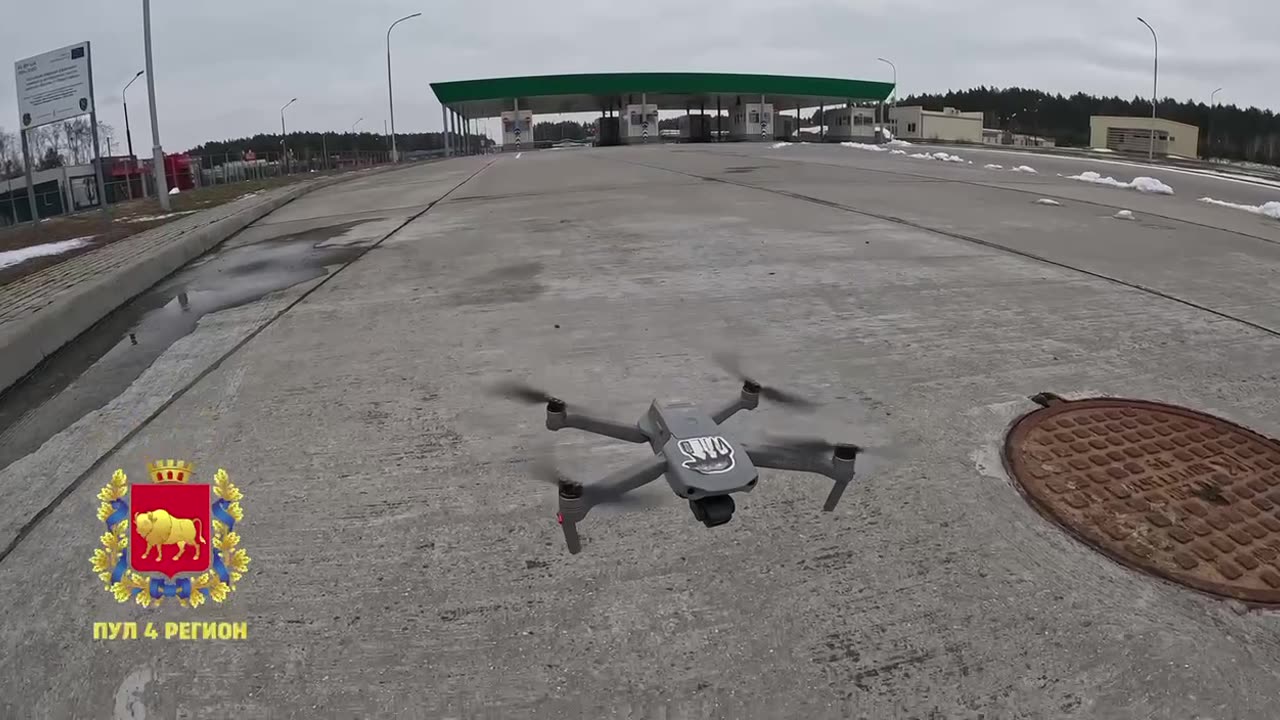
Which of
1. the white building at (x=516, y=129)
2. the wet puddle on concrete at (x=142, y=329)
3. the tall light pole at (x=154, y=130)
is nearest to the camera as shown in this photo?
the wet puddle on concrete at (x=142, y=329)

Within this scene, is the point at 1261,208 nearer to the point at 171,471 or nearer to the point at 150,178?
the point at 171,471

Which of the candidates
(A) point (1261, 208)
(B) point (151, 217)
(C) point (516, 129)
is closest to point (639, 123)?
(C) point (516, 129)

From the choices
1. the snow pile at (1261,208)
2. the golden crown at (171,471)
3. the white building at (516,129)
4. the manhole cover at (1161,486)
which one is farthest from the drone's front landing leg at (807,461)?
the white building at (516,129)

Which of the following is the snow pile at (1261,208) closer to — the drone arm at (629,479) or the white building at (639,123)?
the drone arm at (629,479)

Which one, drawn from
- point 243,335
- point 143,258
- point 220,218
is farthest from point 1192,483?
point 220,218

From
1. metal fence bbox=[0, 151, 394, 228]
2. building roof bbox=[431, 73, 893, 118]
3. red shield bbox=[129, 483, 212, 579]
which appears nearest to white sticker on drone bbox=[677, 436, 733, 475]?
red shield bbox=[129, 483, 212, 579]

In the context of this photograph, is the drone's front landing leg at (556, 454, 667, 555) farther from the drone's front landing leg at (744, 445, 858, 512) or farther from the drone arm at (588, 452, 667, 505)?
the drone's front landing leg at (744, 445, 858, 512)

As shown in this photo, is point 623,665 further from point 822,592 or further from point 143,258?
point 143,258
